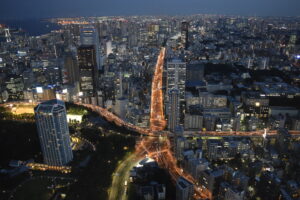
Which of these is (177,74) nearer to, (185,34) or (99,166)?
(99,166)

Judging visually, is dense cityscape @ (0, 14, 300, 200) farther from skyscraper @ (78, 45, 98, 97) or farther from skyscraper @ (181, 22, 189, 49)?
skyscraper @ (181, 22, 189, 49)

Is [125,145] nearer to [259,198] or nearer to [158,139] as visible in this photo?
[158,139]

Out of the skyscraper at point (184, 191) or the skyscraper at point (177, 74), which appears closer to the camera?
the skyscraper at point (184, 191)

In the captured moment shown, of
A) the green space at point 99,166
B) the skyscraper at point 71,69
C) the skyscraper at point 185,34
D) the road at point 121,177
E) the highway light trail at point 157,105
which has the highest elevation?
the skyscraper at point 185,34

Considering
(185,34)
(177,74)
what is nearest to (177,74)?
(177,74)

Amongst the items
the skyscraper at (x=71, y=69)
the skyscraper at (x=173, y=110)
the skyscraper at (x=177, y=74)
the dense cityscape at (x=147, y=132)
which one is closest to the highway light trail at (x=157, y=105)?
the dense cityscape at (x=147, y=132)

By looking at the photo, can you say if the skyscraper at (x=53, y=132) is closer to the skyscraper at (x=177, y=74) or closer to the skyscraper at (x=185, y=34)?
the skyscraper at (x=177, y=74)

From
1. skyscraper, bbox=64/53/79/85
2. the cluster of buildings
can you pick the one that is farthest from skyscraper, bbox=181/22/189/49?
the cluster of buildings

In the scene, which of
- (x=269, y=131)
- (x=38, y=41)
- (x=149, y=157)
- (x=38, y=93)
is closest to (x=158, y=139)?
(x=149, y=157)
